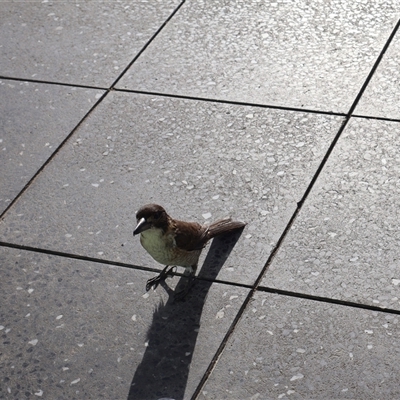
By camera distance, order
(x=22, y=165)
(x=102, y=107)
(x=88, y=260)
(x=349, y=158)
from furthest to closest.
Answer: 1. (x=102, y=107)
2. (x=22, y=165)
3. (x=349, y=158)
4. (x=88, y=260)

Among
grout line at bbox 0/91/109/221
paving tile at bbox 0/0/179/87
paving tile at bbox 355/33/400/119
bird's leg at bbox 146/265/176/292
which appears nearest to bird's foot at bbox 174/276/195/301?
bird's leg at bbox 146/265/176/292

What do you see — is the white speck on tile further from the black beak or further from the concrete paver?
the black beak

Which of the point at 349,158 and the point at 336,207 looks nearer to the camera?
the point at 336,207

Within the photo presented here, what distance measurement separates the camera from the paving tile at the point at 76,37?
6664 millimetres

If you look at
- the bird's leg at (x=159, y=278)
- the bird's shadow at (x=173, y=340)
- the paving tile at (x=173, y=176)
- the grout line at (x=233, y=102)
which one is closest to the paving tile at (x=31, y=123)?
the paving tile at (x=173, y=176)

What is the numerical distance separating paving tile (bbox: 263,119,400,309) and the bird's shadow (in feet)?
1.25

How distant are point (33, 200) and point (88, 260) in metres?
0.79

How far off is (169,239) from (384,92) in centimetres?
241

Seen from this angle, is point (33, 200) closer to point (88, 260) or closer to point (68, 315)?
point (88, 260)

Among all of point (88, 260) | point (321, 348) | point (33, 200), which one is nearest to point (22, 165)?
point (33, 200)

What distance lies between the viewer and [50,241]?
16.5 feet

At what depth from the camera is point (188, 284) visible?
4.58 meters

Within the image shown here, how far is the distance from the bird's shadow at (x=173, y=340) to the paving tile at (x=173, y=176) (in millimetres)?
139

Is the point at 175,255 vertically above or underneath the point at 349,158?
above
